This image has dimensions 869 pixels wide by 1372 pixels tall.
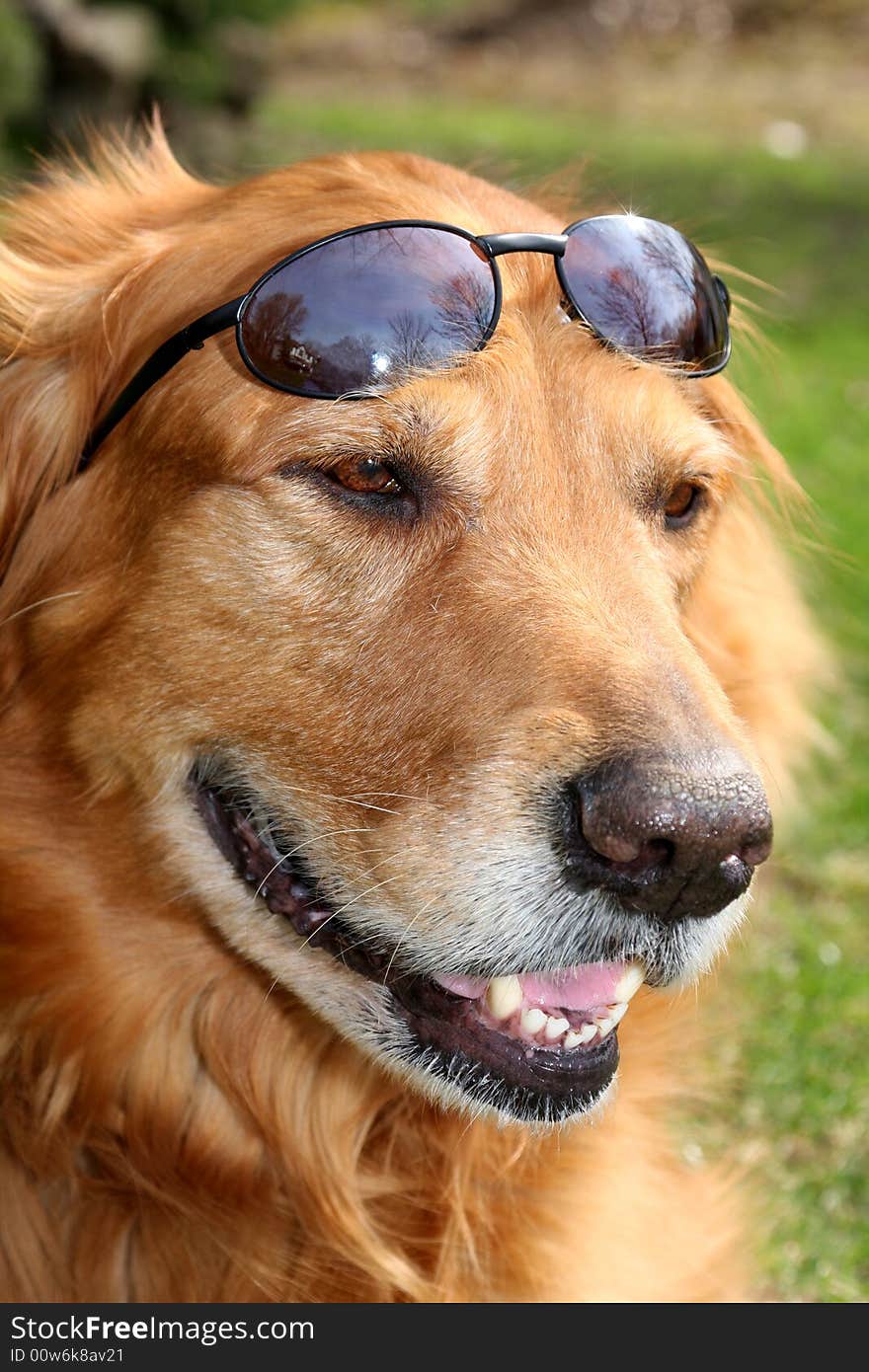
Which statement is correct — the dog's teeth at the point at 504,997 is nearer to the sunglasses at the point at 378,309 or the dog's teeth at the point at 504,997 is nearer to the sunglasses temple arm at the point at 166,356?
the sunglasses at the point at 378,309

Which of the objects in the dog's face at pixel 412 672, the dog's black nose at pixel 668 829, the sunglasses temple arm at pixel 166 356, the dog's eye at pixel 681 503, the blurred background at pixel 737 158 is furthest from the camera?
the blurred background at pixel 737 158

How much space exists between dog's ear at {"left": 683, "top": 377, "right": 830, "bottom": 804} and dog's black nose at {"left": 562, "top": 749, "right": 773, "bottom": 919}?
3.39 ft

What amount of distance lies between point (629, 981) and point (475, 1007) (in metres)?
0.29

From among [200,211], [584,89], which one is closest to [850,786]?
[200,211]

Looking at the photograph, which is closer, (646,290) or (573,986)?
(573,986)

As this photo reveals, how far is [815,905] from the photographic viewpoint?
513 centimetres

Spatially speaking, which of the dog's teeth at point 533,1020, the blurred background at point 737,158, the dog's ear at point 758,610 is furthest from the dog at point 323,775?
the blurred background at point 737,158

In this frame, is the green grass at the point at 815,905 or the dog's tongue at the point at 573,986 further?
the green grass at the point at 815,905

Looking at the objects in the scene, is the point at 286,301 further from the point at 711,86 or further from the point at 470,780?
the point at 711,86

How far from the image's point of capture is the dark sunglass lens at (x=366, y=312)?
2760 mm

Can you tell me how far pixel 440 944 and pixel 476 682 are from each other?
1.54 ft

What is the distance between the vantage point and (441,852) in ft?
8.49

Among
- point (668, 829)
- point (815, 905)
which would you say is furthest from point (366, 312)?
point (815, 905)

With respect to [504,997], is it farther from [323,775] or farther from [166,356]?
[166,356]
